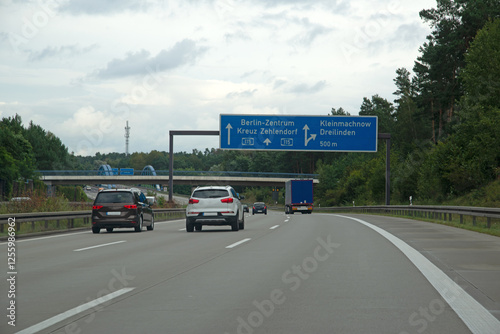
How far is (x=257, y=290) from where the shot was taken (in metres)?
8.02

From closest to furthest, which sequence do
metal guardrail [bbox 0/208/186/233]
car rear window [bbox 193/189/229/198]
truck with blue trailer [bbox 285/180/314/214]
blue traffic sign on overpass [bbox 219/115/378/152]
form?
metal guardrail [bbox 0/208/186/233] → car rear window [bbox 193/189/229/198] → blue traffic sign on overpass [bbox 219/115/378/152] → truck with blue trailer [bbox 285/180/314/214]

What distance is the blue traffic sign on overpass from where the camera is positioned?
40188mm

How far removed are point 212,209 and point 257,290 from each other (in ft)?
45.3

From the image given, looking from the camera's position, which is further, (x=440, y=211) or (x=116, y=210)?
(x=440, y=211)

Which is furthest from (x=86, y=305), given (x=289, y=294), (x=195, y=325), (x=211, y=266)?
(x=211, y=266)

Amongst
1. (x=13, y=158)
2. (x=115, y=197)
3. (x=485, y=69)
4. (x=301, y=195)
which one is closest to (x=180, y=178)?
(x=13, y=158)

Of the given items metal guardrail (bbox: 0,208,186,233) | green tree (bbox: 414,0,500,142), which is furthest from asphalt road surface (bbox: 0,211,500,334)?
green tree (bbox: 414,0,500,142)

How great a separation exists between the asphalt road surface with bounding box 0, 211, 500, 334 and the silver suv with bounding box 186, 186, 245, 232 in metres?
7.38

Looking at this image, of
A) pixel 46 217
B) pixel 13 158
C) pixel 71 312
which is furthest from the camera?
pixel 13 158

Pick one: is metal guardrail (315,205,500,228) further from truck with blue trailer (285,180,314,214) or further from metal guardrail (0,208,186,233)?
metal guardrail (0,208,186,233)

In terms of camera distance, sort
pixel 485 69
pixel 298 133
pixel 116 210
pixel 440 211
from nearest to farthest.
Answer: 1. pixel 116 210
2. pixel 440 211
3. pixel 298 133
4. pixel 485 69

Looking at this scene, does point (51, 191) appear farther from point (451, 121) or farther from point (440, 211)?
point (451, 121)

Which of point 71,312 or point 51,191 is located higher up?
point 51,191

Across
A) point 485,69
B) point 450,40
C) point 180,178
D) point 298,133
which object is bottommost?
point 180,178
